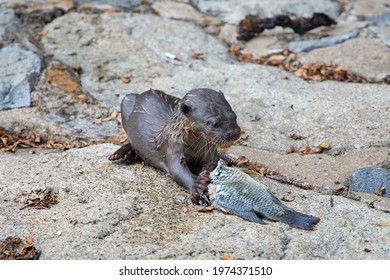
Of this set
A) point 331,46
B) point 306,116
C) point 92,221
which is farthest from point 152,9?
point 92,221

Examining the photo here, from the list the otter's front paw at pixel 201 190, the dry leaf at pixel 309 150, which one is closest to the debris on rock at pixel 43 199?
the otter's front paw at pixel 201 190

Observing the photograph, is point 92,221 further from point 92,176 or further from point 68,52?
point 68,52

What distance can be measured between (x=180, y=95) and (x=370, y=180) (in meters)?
1.71

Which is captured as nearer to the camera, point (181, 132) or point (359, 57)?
point (181, 132)

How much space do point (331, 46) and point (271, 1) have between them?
984 mm

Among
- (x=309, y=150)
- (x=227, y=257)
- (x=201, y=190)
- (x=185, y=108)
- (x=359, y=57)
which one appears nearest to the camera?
(x=227, y=257)

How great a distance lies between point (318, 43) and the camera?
241 inches

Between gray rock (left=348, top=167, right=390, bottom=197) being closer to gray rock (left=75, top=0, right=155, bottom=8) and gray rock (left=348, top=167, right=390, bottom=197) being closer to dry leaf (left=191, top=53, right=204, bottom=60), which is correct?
dry leaf (left=191, top=53, right=204, bottom=60)

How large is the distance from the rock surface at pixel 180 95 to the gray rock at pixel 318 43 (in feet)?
0.23

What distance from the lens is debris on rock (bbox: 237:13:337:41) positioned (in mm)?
6340

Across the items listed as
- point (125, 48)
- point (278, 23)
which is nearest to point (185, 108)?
point (125, 48)

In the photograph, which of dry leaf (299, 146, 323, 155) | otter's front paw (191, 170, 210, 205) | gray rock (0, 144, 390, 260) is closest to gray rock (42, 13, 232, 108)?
dry leaf (299, 146, 323, 155)

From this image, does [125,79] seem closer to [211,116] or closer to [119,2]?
[119,2]

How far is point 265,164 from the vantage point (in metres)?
4.50
